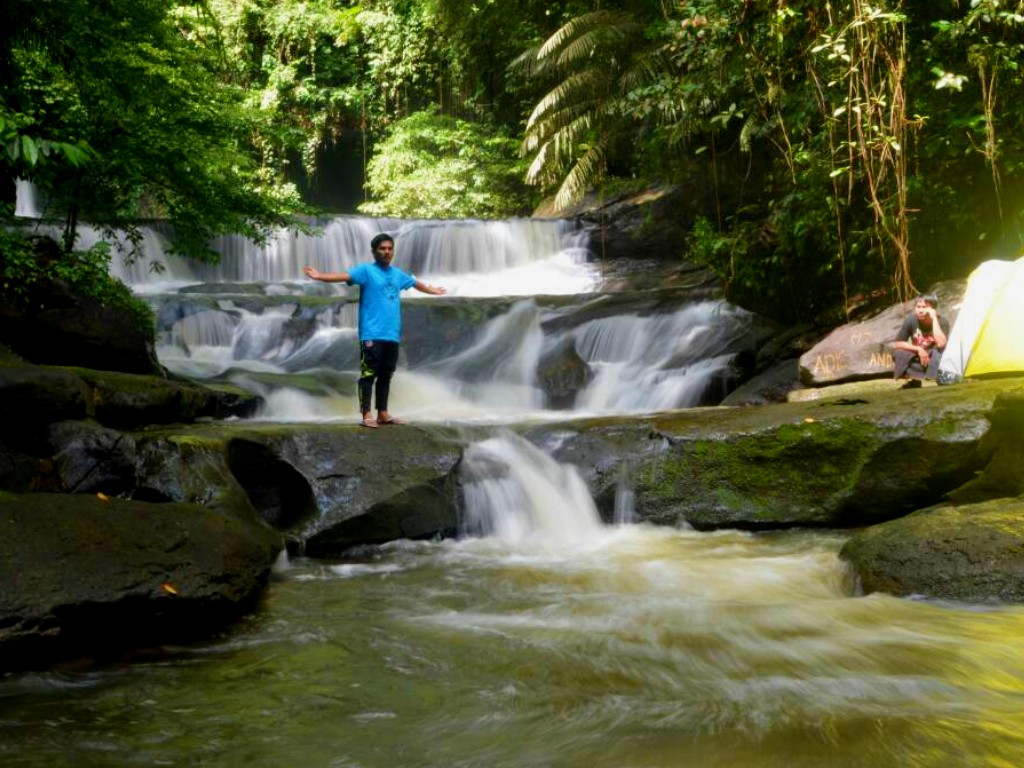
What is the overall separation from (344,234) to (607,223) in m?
6.42

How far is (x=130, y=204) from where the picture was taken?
31.8 feet

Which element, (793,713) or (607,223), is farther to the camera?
(607,223)

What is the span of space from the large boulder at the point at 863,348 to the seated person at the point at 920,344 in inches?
12.1

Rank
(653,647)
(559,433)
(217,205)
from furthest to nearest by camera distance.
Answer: (217,205), (559,433), (653,647)

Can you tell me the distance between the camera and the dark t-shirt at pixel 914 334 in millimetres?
8680

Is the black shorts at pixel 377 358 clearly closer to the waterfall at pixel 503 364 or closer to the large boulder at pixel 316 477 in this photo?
the large boulder at pixel 316 477

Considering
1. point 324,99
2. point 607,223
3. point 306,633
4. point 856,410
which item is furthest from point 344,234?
point 306,633

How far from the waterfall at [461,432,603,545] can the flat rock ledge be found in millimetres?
2469

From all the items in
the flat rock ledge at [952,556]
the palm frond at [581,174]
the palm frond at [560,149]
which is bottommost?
the flat rock ledge at [952,556]

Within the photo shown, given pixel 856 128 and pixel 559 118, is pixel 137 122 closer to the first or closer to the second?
pixel 856 128

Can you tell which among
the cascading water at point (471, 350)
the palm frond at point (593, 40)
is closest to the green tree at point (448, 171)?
the palm frond at point (593, 40)

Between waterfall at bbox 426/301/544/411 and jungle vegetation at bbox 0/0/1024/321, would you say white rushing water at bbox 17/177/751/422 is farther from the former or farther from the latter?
jungle vegetation at bbox 0/0/1024/321

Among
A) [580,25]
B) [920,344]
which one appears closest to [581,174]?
[580,25]

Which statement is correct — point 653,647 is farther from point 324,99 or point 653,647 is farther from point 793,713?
point 324,99
